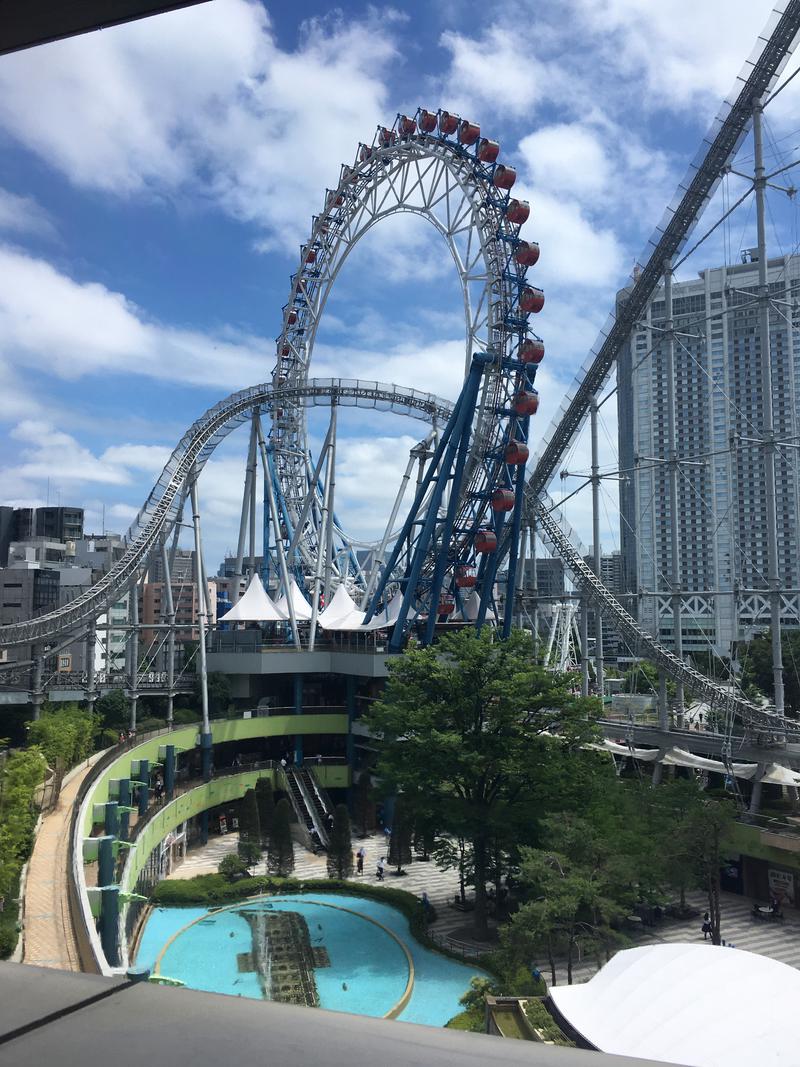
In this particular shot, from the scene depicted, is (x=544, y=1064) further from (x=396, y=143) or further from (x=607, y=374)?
(x=396, y=143)

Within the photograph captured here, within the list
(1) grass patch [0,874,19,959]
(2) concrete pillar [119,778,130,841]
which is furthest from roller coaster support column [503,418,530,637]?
(1) grass patch [0,874,19,959]

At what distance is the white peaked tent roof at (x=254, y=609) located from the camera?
1561 inches

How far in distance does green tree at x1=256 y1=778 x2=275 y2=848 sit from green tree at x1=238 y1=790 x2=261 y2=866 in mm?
172

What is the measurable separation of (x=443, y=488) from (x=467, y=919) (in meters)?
16.4

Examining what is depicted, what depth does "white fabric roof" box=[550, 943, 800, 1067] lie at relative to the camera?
9.62 meters

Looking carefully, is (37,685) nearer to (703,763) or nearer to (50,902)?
(50,902)

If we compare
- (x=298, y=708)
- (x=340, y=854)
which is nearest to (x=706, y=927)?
(x=340, y=854)

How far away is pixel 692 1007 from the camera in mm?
10695

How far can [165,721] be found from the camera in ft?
108

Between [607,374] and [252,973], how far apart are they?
978 inches

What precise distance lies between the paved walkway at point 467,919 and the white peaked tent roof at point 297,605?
12.4 meters

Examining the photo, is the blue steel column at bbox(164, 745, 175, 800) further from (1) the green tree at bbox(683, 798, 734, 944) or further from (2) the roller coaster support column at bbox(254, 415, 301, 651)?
(1) the green tree at bbox(683, 798, 734, 944)

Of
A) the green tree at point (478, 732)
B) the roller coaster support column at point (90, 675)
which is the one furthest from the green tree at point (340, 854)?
the roller coaster support column at point (90, 675)

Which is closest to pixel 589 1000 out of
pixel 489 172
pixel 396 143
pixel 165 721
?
pixel 165 721
